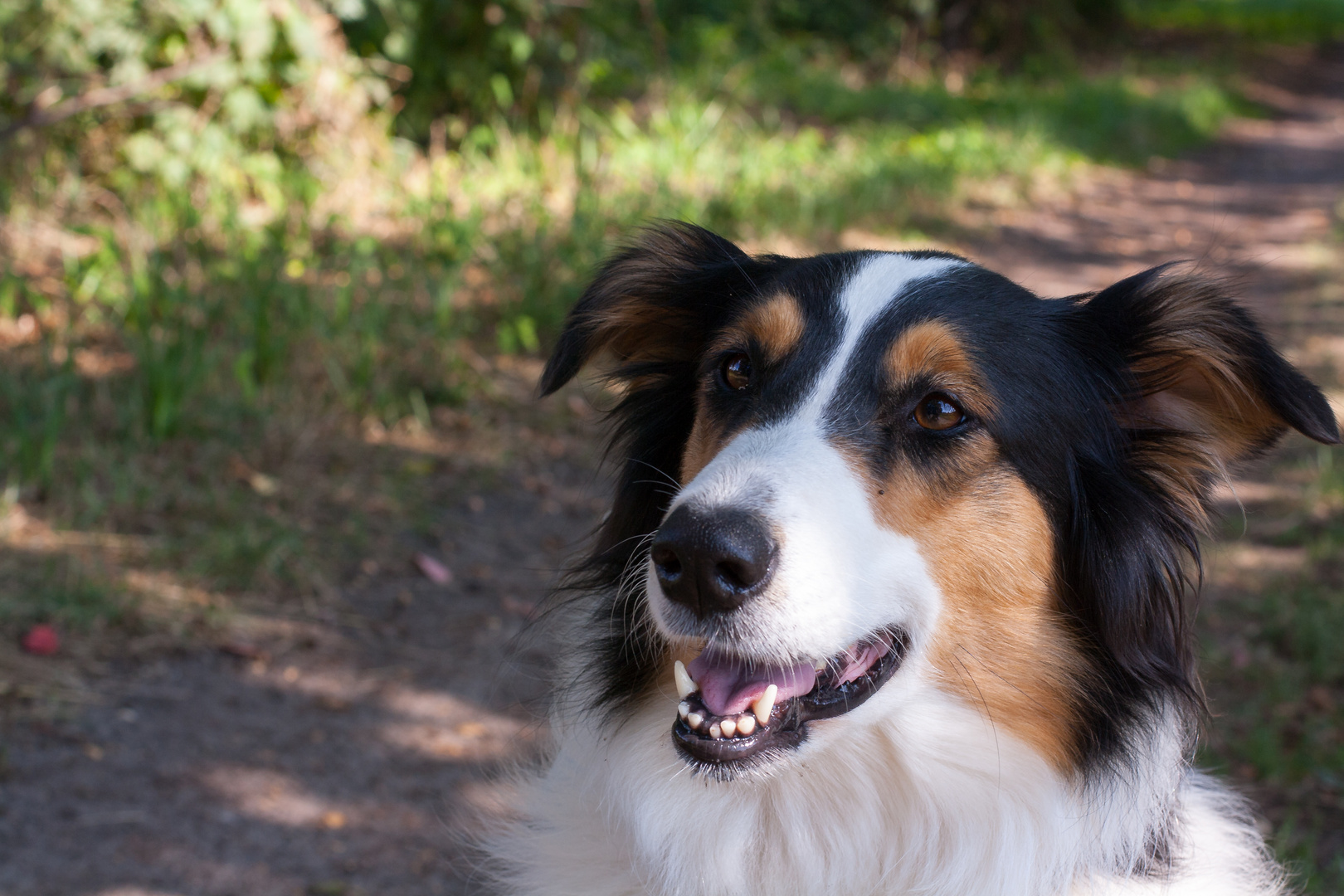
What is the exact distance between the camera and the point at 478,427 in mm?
6012

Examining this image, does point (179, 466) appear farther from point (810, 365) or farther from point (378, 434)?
point (810, 365)

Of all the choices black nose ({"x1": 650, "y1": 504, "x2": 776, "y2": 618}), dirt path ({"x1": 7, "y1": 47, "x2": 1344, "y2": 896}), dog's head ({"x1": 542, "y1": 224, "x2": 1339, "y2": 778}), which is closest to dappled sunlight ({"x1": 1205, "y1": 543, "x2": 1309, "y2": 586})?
dirt path ({"x1": 7, "y1": 47, "x2": 1344, "y2": 896})

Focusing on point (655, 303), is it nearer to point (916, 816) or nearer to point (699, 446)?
point (699, 446)

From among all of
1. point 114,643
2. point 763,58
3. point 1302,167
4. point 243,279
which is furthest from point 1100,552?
point 1302,167

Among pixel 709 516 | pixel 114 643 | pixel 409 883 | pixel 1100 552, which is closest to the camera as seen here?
pixel 709 516

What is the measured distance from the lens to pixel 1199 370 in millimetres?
2348

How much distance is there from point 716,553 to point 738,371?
66 cm

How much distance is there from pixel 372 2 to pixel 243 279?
2.50 metres

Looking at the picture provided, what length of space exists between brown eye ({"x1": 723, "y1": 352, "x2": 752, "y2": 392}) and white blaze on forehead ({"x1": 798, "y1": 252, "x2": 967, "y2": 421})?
0.19m

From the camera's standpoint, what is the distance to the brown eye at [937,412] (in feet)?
7.63

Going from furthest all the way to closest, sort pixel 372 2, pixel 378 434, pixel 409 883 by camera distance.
Answer: 1. pixel 372 2
2. pixel 378 434
3. pixel 409 883

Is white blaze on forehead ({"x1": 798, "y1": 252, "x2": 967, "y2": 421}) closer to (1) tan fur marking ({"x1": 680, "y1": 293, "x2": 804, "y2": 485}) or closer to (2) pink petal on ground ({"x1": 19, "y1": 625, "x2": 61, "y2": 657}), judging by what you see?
(1) tan fur marking ({"x1": 680, "y1": 293, "x2": 804, "y2": 485})

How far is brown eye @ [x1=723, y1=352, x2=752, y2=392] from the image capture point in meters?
2.46

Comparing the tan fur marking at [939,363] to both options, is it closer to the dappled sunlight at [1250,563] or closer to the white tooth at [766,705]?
the white tooth at [766,705]
